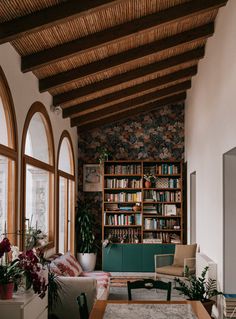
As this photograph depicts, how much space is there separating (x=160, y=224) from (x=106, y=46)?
212 inches

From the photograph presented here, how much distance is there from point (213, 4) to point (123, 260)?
6385 millimetres

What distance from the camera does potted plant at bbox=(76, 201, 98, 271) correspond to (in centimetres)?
1075

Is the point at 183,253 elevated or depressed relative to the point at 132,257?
elevated

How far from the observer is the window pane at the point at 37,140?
756 centimetres

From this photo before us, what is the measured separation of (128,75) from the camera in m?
8.09

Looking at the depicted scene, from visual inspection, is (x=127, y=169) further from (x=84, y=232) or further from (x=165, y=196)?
(x=84, y=232)

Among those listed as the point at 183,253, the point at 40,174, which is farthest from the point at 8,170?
the point at 183,253

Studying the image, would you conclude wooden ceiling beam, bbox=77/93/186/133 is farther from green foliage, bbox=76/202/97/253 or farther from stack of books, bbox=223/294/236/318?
stack of books, bbox=223/294/236/318

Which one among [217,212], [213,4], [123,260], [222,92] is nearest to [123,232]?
[123,260]

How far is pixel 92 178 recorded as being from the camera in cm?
1143

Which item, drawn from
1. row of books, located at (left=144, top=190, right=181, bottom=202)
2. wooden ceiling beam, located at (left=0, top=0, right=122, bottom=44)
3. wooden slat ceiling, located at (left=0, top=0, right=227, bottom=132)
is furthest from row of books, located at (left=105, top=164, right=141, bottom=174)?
wooden ceiling beam, located at (left=0, top=0, right=122, bottom=44)

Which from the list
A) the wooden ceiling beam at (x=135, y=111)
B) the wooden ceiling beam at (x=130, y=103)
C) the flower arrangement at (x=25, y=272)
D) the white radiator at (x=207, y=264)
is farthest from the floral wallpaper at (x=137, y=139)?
the flower arrangement at (x=25, y=272)

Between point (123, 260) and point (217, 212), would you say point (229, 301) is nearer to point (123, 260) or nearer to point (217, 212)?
point (217, 212)

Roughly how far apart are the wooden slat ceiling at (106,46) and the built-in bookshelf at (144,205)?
1637 mm
